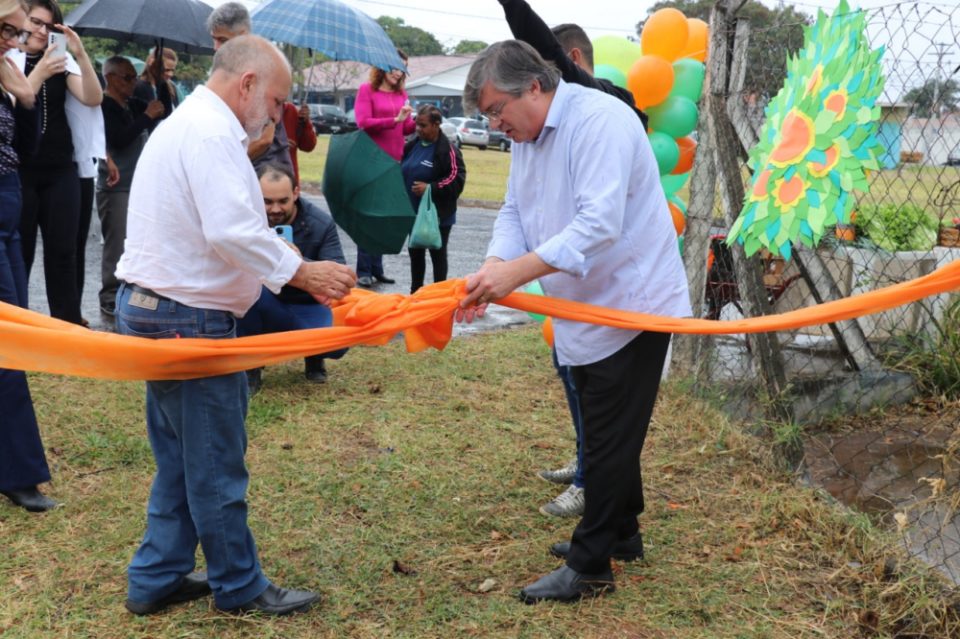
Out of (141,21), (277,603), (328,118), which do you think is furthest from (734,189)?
(328,118)

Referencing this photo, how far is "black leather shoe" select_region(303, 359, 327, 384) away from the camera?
565 cm

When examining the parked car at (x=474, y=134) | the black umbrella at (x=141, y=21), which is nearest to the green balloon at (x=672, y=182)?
the black umbrella at (x=141, y=21)

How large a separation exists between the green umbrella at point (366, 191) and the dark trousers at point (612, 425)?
Result: 3953mm

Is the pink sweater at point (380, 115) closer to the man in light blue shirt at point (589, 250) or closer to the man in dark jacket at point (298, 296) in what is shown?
the man in dark jacket at point (298, 296)

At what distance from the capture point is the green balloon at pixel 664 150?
5230mm

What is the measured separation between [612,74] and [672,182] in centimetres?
87

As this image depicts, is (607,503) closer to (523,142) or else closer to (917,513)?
(523,142)

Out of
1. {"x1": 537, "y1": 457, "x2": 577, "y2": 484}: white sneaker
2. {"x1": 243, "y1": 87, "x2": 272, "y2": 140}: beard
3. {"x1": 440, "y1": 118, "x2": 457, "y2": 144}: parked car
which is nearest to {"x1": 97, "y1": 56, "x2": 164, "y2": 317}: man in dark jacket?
{"x1": 537, "y1": 457, "x2": 577, "y2": 484}: white sneaker

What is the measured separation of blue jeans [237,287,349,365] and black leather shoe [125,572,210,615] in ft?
6.92

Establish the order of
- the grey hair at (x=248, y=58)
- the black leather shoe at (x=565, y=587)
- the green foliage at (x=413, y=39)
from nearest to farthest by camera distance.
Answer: the grey hair at (x=248, y=58) → the black leather shoe at (x=565, y=587) → the green foliage at (x=413, y=39)

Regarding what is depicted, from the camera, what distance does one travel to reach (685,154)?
18.1 feet

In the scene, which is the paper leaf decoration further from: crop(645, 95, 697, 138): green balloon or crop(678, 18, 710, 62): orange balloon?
crop(678, 18, 710, 62): orange balloon

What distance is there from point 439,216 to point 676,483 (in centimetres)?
414

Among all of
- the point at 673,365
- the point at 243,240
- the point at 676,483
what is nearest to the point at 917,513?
the point at 676,483
